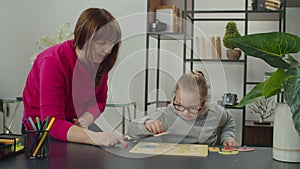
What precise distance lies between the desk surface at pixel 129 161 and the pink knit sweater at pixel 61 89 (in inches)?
8.3

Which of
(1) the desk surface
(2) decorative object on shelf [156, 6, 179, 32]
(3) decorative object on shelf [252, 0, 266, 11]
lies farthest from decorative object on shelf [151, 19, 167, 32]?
(1) the desk surface

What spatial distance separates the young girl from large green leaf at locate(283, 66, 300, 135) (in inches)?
A: 25.4

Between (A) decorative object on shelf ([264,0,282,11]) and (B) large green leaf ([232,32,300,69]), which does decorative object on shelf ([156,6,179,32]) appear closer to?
(A) decorative object on shelf ([264,0,282,11])

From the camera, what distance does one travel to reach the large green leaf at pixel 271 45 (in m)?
1.09

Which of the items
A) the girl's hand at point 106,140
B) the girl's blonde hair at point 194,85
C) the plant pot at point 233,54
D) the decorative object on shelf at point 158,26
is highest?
the decorative object on shelf at point 158,26

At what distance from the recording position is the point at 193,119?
173 cm

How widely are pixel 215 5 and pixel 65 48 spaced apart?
2199mm

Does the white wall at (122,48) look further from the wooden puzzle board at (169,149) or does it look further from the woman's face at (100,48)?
the wooden puzzle board at (169,149)

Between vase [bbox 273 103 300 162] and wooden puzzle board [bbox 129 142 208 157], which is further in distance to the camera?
wooden puzzle board [bbox 129 142 208 157]

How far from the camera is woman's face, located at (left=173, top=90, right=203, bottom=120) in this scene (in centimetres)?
169

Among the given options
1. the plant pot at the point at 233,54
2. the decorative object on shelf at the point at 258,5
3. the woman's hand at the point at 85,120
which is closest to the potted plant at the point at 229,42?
the plant pot at the point at 233,54

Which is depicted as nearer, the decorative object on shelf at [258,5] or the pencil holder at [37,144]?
the pencil holder at [37,144]

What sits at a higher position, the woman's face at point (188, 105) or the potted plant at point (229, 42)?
the potted plant at point (229, 42)

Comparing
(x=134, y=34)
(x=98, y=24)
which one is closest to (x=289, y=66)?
(x=98, y=24)
